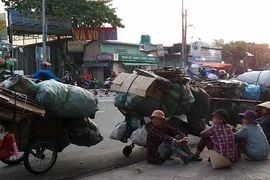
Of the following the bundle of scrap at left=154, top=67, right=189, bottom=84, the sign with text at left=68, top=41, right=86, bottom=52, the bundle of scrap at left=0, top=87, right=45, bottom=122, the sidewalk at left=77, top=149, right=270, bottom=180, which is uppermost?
the sign with text at left=68, top=41, right=86, bottom=52

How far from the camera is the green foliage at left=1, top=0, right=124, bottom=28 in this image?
2594 centimetres

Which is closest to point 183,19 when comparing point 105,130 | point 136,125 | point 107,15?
point 107,15

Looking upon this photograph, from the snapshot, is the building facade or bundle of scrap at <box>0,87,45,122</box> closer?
bundle of scrap at <box>0,87,45,122</box>

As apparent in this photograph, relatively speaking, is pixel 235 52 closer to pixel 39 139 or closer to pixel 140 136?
pixel 140 136

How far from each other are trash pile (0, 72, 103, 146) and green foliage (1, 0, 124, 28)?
2203 cm

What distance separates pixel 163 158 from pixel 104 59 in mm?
23814

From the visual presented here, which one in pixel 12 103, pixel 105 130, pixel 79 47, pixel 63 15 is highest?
pixel 63 15

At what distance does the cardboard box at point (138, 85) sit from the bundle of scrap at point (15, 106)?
1.59 m

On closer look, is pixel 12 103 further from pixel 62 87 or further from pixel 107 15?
pixel 107 15

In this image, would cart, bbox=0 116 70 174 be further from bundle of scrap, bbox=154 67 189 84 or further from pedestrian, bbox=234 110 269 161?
pedestrian, bbox=234 110 269 161

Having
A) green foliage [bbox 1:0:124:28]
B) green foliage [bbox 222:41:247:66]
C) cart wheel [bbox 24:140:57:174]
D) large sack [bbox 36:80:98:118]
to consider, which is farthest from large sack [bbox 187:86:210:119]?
green foliage [bbox 222:41:247:66]

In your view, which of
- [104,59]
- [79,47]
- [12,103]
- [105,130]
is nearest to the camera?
[12,103]

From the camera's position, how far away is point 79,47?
99.7ft

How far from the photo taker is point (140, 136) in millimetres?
5352
